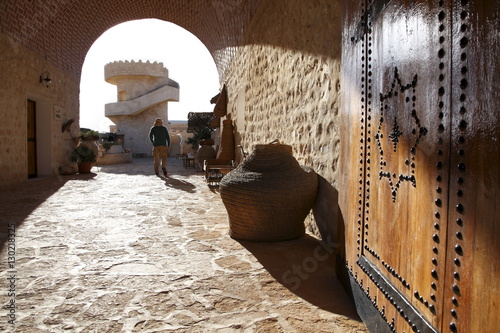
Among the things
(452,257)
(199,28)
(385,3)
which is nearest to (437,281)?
(452,257)

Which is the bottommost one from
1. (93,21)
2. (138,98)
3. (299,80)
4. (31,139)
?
(31,139)

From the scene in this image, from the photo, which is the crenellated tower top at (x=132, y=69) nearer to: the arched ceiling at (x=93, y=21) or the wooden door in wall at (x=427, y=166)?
the arched ceiling at (x=93, y=21)

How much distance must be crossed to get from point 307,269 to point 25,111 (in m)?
8.19

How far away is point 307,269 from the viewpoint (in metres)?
2.67

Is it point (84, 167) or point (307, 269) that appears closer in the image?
point (307, 269)

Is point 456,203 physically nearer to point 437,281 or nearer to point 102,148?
point 437,281

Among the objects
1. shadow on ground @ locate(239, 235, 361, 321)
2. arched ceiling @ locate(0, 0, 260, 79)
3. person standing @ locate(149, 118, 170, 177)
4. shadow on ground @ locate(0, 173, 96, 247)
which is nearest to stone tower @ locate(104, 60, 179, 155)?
arched ceiling @ locate(0, 0, 260, 79)

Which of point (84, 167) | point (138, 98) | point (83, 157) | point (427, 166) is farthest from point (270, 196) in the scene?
point (138, 98)

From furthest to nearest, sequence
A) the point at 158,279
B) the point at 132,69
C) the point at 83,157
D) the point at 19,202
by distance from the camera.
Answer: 1. the point at 132,69
2. the point at 83,157
3. the point at 19,202
4. the point at 158,279

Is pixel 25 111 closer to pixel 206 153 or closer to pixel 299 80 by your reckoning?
pixel 206 153

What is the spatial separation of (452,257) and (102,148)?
15.8m

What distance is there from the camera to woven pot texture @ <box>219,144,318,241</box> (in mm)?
3145

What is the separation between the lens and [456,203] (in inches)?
44.4

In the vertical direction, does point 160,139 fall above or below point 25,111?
below
